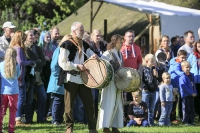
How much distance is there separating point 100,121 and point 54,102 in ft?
5.82

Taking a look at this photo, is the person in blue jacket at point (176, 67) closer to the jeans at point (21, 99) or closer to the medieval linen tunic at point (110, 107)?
the medieval linen tunic at point (110, 107)

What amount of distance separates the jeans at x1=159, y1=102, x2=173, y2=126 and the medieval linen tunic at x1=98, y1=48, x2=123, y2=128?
2236mm

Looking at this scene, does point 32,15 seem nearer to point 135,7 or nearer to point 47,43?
point 135,7

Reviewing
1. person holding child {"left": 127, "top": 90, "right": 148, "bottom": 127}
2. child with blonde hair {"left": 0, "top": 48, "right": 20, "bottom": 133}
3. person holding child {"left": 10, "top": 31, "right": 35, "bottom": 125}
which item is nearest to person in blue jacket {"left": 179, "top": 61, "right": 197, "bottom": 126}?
person holding child {"left": 127, "top": 90, "right": 148, "bottom": 127}

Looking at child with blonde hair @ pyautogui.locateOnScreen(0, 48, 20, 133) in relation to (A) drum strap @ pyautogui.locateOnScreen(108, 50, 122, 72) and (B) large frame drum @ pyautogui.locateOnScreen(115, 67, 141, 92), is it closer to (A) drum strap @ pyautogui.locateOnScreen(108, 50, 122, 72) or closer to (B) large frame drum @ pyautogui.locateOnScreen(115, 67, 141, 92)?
(A) drum strap @ pyautogui.locateOnScreen(108, 50, 122, 72)

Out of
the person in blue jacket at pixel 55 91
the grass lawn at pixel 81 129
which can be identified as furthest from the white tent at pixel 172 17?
the person in blue jacket at pixel 55 91

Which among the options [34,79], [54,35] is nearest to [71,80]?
[34,79]

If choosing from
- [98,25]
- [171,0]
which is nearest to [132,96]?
[171,0]

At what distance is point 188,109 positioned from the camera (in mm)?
13414

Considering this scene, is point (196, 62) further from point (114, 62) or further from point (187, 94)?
point (114, 62)

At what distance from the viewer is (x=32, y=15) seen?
52.2 m

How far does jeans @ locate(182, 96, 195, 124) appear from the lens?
13375 mm

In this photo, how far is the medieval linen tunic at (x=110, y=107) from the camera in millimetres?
10969

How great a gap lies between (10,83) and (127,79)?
2072mm
